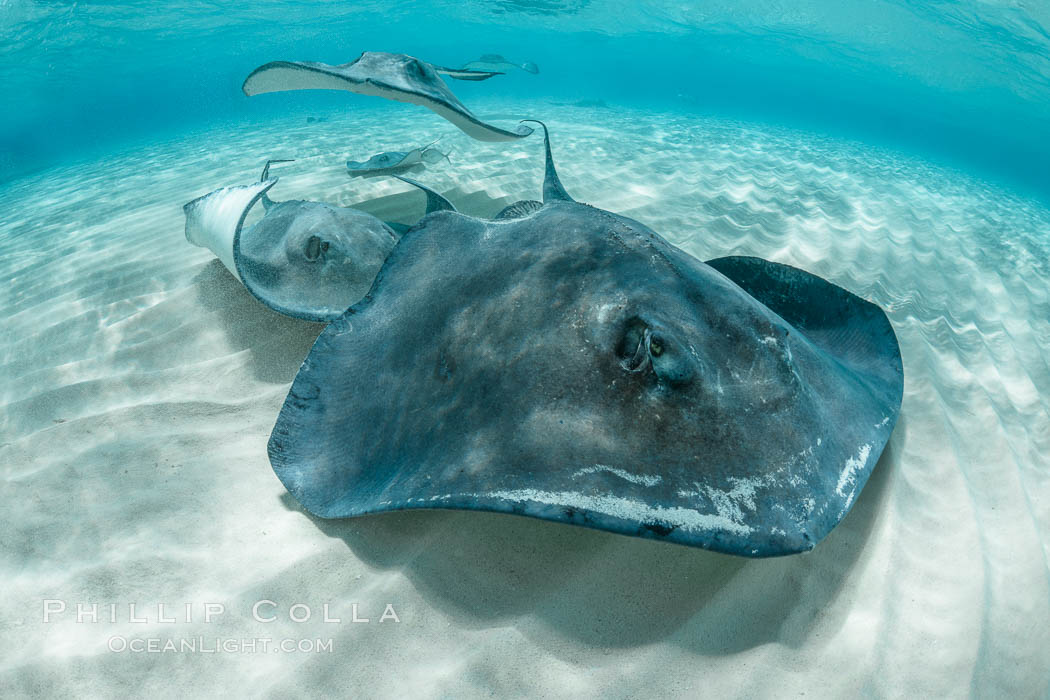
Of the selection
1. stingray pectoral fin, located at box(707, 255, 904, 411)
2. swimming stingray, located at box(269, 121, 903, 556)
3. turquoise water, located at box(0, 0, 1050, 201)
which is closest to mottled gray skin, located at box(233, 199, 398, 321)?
swimming stingray, located at box(269, 121, 903, 556)

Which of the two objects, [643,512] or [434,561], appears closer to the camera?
[643,512]

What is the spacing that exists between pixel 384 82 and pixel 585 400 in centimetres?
457

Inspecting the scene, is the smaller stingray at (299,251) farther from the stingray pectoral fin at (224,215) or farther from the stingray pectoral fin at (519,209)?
the stingray pectoral fin at (519,209)

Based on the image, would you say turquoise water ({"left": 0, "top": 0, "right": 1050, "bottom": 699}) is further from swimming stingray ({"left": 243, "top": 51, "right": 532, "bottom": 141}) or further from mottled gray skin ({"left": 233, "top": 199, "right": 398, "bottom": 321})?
swimming stingray ({"left": 243, "top": 51, "right": 532, "bottom": 141})

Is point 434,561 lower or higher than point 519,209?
lower

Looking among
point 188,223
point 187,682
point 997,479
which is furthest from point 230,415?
point 997,479

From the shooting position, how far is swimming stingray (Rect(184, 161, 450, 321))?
3055 millimetres

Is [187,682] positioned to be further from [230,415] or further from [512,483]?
[230,415]

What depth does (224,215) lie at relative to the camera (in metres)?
3.28

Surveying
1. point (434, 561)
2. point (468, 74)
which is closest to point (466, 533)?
point (434, 561)

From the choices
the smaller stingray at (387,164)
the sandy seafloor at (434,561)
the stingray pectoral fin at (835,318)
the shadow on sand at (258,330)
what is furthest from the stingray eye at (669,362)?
the smaller stingray at (387,164)

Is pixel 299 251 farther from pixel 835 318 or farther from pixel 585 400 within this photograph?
pixel 835 318

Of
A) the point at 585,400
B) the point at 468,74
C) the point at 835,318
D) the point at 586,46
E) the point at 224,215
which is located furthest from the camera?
the point at 586,46

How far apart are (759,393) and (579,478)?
2.37 feet
